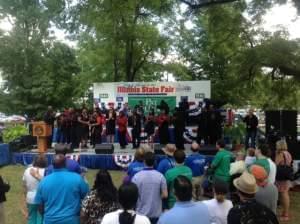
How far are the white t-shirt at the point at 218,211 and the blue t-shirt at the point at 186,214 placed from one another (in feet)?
2.59

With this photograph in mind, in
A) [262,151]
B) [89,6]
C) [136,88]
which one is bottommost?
[262,151]

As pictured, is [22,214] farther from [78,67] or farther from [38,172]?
[78,67]

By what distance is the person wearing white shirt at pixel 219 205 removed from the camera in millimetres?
5031

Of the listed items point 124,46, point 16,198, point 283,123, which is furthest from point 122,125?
point 124,46

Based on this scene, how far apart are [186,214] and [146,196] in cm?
176

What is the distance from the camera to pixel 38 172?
6988 millimetres

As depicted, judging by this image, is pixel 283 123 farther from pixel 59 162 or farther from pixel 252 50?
pixel 59 162

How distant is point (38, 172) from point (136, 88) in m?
14.9

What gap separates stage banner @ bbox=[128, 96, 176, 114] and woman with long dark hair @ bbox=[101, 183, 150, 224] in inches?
681

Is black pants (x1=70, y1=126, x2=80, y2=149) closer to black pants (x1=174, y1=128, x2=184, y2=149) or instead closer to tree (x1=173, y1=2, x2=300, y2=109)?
black pants (x1=174, y1=128, x2=184, y2=149)

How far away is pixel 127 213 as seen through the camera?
3.94m

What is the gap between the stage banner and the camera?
2142cm

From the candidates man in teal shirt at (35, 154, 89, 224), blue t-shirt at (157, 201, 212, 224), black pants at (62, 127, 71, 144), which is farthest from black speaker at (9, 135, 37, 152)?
blue t-shirt at (157, 201, 212, 224)

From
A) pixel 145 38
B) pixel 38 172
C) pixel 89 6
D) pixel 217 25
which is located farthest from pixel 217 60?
pixel 38 172
